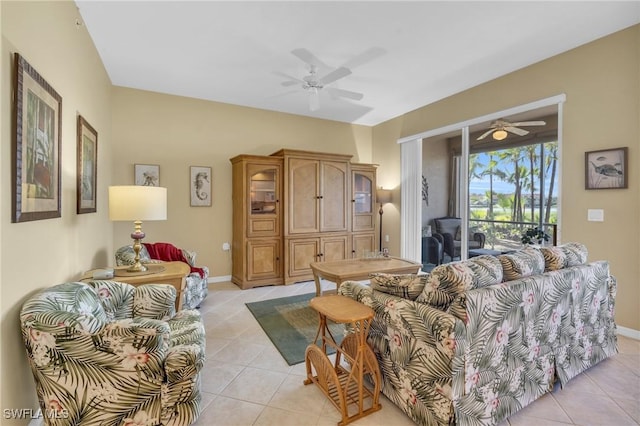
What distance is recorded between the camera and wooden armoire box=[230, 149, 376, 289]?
14.7 ft

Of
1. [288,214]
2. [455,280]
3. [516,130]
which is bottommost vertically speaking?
[455,280]

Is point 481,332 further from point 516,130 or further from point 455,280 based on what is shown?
point 516,130

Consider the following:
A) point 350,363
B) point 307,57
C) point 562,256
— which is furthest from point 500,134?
point 350,363

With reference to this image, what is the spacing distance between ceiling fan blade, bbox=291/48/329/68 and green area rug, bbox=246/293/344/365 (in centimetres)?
285

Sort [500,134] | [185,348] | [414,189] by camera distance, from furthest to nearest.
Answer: [414,189] < [500,134] < [185,348]

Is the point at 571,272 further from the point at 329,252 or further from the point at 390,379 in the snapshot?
the point at 329,252

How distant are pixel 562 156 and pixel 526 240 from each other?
3.25 feet

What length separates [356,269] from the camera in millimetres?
3328

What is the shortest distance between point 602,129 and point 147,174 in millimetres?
5435

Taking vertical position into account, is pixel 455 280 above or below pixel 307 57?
below

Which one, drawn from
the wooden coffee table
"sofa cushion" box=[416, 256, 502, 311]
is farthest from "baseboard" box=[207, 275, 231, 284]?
"sofa cushion" box=[416, 256, 502, 311]

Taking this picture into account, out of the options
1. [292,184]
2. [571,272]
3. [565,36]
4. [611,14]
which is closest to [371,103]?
[292,184]

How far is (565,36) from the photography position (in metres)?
2.95

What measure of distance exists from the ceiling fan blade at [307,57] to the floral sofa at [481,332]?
247 centimetres
